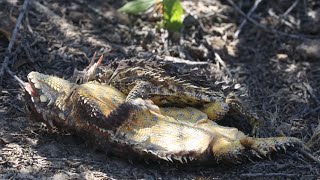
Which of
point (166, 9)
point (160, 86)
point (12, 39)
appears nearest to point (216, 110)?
point (160, 86)

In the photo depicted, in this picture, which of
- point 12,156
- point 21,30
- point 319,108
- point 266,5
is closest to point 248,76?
point 319,108

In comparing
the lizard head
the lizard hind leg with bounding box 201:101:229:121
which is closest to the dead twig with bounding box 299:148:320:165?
the lizard hind leg with bounding box 201:101:229:121

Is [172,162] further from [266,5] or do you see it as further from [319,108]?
[266,5]

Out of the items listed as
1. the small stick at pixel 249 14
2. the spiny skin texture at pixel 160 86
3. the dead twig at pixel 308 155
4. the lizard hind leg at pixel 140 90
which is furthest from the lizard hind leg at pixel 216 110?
the small stick at pixel 249 14

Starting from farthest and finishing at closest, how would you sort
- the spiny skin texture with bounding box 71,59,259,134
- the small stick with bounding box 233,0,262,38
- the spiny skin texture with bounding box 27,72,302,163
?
the small stick with bounding box 233,0,262,38 < the spiny skin texture with bounding box 71,59,259,134 < the spiny skin texture with bounding box 27,72,302,163

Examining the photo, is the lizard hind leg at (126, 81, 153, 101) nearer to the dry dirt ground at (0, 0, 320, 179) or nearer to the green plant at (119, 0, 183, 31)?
the dry dirt ground at (0, 0, 320, 179)

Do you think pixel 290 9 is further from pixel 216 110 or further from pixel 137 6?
pixel 216 110
